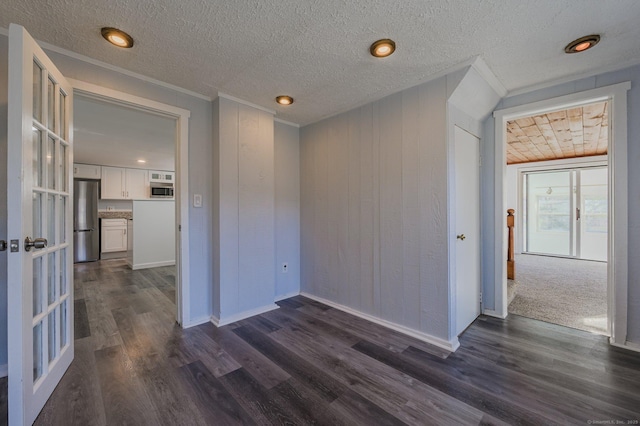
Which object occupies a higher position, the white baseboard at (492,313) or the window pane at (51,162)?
the window pane at (51,162)

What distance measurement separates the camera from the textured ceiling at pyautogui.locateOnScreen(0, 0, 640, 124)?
58.2 inches

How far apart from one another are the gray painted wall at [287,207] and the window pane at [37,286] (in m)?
2.09

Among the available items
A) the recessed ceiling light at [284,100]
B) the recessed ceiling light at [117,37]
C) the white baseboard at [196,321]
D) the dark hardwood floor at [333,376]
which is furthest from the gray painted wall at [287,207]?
the recessed ceiling light at [117,37]

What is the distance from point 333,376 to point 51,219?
208cm

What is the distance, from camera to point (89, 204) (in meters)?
5.90

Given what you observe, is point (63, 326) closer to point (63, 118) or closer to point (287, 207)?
point (63, 118)

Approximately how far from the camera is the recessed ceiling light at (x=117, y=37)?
5.43ft

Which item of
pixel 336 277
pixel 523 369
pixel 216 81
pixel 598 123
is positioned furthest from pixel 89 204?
pixel 598 123

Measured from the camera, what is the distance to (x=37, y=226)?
1.47 meters

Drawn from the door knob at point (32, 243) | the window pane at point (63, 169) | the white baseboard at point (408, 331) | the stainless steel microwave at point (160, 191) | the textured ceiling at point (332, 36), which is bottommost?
the white baseboard at point (408, 331)

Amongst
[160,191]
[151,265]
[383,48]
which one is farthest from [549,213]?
[160,191]

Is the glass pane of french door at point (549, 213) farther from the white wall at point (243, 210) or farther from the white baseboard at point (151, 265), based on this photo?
the white baseboard at point (151, 265)

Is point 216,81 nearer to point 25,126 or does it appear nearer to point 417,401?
point 25,126

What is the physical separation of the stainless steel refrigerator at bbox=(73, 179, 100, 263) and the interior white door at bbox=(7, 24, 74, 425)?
5.18m
